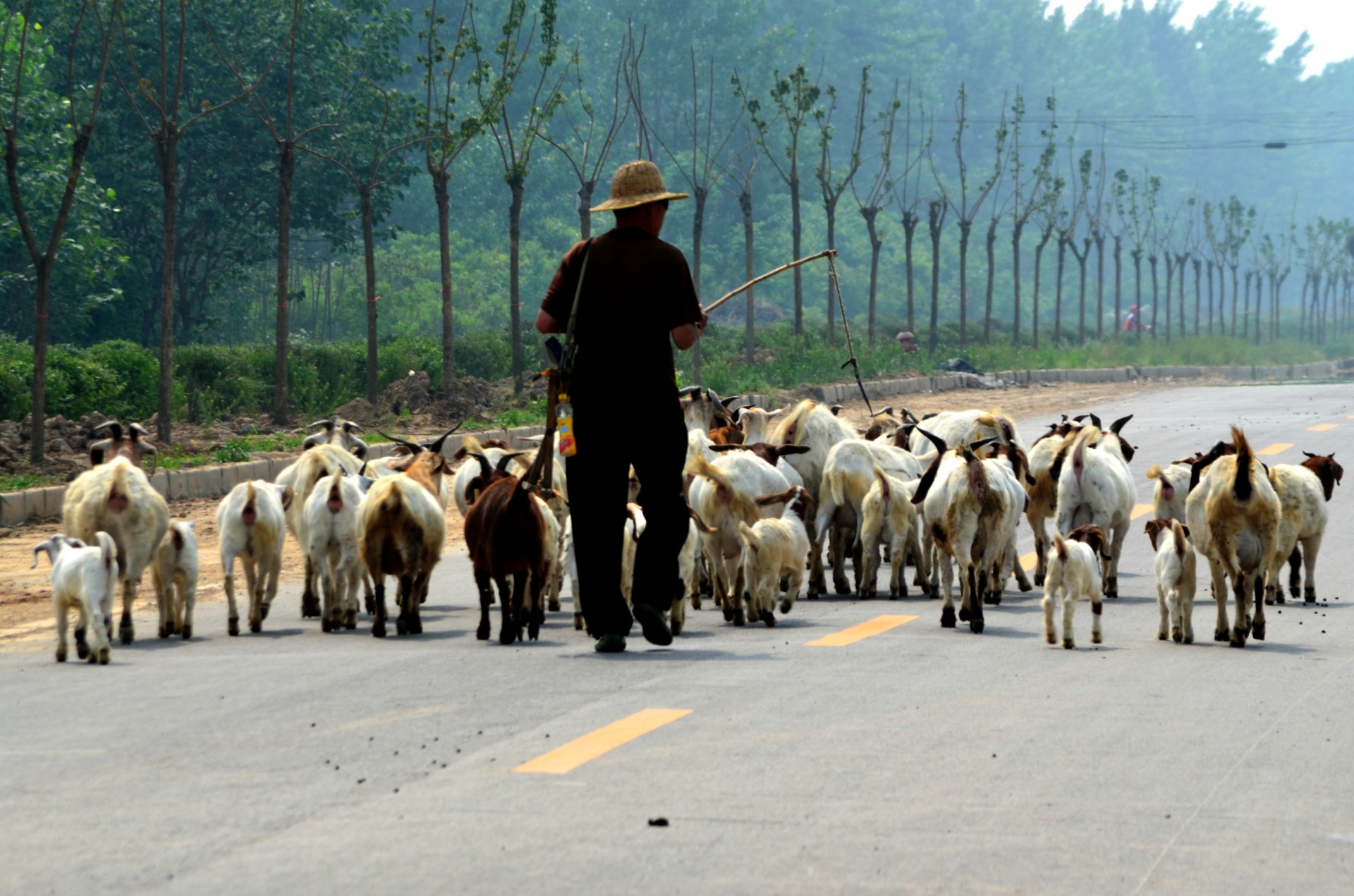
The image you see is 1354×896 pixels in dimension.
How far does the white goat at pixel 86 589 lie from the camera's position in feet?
31.0

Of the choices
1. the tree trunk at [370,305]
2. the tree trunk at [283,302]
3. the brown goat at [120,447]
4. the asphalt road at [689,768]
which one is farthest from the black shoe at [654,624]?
the tree trunk at [370,305]

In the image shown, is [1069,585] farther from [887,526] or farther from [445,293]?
[445,293]

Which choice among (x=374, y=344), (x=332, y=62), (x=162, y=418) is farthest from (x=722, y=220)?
(x=162, y=418)

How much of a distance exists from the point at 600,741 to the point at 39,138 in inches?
934

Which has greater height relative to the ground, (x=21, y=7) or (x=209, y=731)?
(x=21, y=7)

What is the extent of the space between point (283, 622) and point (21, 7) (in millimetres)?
25655

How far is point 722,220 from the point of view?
240 ft

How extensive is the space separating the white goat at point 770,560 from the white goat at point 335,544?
8.00 feet

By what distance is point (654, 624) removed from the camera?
8633 millimetres

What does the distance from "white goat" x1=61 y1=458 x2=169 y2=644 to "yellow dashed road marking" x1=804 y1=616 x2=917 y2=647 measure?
3.98 meters

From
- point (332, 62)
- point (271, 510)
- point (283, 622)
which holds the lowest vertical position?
point (283, 622)

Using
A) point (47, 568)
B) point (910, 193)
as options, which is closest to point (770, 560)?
point (47, 568)

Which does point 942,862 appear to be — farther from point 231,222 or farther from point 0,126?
point 231,222

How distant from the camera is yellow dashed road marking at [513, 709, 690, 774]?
20.5ft
